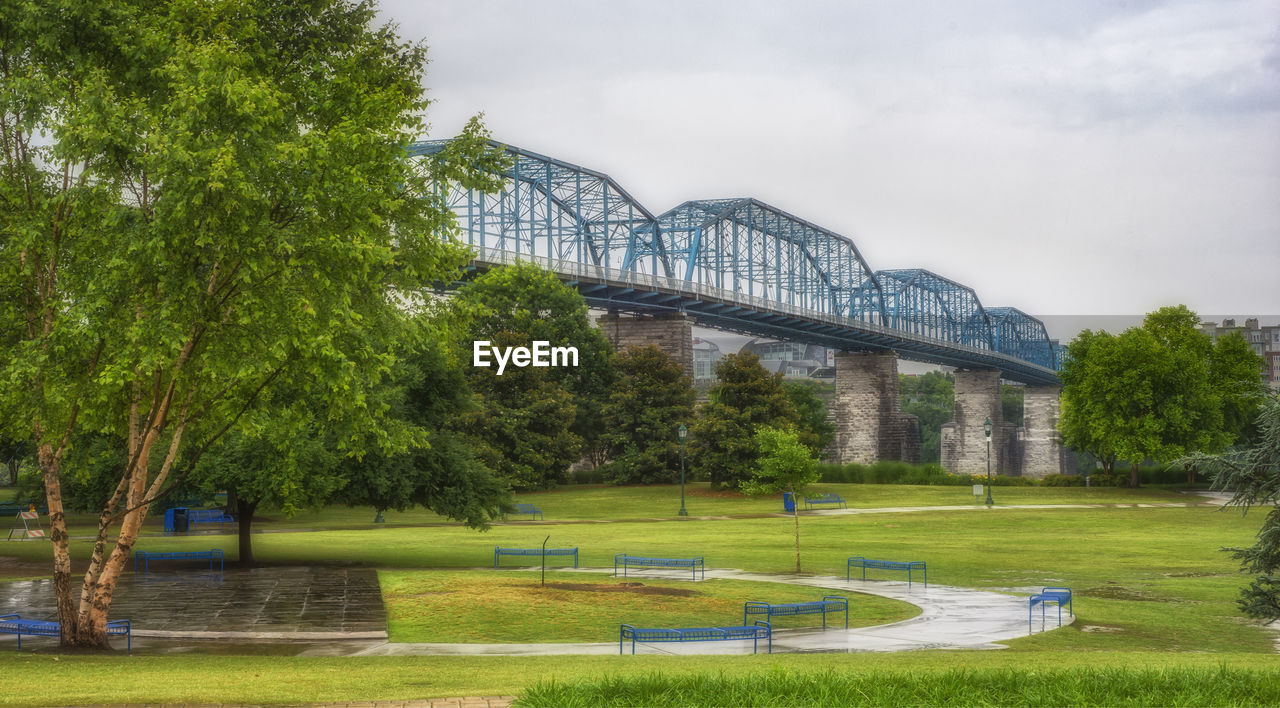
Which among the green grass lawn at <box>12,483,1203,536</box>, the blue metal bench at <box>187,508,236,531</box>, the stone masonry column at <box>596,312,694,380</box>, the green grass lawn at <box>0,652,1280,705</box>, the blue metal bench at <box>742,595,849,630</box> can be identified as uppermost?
the stone masonry column at <box>596,312,694,380</box>

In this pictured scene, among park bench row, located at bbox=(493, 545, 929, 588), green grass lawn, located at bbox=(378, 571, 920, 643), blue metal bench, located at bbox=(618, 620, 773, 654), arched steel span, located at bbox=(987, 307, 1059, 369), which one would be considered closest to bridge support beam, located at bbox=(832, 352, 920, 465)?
arched steel span, located at bbox=(987, 307, 1059, 369)

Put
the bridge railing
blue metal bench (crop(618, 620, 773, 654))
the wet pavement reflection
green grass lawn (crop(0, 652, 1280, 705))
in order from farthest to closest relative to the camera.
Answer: the bridge railing
the wet pavement reflection
blue metal bench (crop(618, 620, 773, 654))
green grass lawn (crop(0, 652, 1280, 705))

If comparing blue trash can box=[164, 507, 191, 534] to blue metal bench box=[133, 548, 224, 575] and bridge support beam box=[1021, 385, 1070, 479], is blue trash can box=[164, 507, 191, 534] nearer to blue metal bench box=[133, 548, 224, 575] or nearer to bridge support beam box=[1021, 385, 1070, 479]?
blue metal bench box=[133, 548, 224, 575]

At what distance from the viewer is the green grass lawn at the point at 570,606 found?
2000 cm

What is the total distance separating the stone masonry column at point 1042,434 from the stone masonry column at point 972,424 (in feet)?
14.5

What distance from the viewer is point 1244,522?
48.6m

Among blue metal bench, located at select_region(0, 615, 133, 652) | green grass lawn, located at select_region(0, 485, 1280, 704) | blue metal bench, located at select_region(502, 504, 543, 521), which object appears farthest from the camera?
blue metal bench, located at select_region(502, 504, 543, 521)

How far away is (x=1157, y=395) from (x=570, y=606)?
220ft

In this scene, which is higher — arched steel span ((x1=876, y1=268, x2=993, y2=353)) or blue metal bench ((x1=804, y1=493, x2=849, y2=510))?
arched steel span ((x1=876, y1=268, x2=993, y2=353))

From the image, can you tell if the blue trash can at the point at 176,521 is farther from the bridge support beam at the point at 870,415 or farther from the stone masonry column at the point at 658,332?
the bridge support beam at the point at 870,415

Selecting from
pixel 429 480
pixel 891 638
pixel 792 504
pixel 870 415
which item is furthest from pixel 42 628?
pixel 870 415

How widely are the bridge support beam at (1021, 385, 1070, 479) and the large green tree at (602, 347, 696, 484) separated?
81.5m

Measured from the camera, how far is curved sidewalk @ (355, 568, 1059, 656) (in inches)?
681

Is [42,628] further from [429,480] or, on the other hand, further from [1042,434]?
[1042,434]
